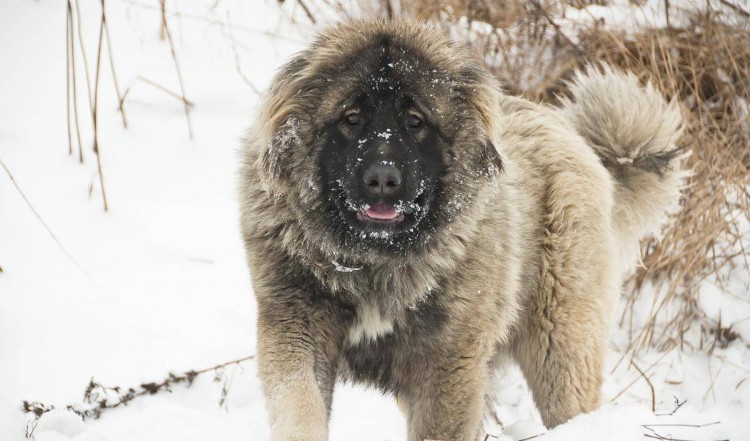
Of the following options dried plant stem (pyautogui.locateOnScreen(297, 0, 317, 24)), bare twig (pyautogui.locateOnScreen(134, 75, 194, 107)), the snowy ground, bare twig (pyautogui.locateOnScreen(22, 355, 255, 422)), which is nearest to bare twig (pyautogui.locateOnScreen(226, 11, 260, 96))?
the snowy ground

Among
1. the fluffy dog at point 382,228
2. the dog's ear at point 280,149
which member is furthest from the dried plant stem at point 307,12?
the dog's ear at point 280,149

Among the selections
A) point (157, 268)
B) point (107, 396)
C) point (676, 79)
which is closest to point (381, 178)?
point (107, 396)

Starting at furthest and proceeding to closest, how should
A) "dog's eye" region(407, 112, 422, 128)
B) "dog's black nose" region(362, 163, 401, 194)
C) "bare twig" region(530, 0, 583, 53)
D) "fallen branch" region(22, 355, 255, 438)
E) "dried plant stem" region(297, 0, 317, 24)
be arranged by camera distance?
"dried plant stem" region(297, 0, 317, 24) → "bare twig" region(530, 0, 583, 53) → "fallen branch" region(22, 355, 255, 438) → "dog's eye" region(407, 112, 422, 128) → "dog's black nose" region(362, 163, 401, 194)

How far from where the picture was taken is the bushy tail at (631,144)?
3.92 metres

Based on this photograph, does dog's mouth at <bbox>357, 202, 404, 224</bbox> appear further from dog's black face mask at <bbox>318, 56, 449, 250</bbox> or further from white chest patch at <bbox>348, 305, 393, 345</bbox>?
white chest patch at <bbox>348, 305, 393, 345</bbox>

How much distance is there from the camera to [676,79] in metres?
5.92

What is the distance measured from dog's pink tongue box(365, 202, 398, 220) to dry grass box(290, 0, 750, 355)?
3.02 m

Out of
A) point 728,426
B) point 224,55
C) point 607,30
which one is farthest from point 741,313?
point 224,55

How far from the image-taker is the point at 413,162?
2.81 meters

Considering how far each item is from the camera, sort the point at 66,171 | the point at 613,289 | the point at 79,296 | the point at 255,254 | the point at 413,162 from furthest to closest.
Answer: the point at 66,171, the point at 79,296, the point at 613,289, the point at 255,254, the point at 413,162

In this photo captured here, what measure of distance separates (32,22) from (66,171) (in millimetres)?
1551

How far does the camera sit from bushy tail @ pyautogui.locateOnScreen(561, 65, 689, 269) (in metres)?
3.92

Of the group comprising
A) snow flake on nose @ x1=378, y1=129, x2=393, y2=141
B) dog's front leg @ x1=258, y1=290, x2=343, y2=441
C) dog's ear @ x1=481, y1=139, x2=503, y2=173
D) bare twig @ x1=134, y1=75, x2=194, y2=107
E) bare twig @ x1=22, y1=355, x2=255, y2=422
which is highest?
bare twig @ x1=134, y1=75, x2=194, y2=107

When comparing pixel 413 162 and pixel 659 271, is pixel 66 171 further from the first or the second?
pixel 659 271
